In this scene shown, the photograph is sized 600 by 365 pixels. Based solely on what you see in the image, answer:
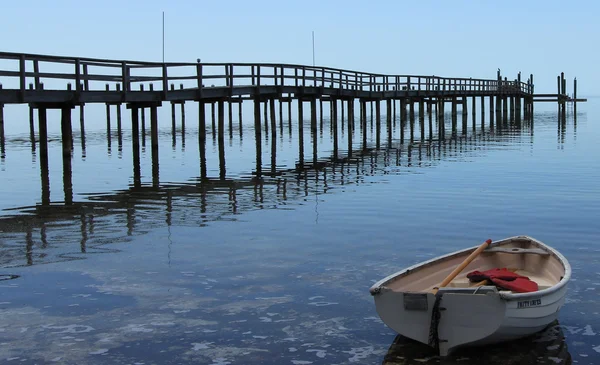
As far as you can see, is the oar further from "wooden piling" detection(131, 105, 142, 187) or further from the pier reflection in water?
"wooden piling" detection(131, 105, 142, 187)

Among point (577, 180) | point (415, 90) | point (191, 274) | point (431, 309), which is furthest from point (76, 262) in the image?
point (415, 90)

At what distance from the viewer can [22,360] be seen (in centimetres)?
754

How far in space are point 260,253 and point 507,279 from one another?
430cm

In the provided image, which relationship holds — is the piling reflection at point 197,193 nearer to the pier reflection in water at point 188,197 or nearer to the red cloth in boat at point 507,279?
the pier reflection in water at point 188,197

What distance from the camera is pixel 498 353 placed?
7.71 m

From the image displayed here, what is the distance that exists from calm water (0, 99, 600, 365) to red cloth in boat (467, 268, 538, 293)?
0.47 meters

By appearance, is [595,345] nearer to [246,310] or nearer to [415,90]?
[246,310]

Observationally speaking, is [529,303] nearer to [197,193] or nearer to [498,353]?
[498,353]

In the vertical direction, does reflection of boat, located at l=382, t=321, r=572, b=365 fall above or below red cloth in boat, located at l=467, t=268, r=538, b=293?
below

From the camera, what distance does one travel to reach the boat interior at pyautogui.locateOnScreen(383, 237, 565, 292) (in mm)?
8570

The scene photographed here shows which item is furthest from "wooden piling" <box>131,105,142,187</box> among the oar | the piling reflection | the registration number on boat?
the registration number on boat

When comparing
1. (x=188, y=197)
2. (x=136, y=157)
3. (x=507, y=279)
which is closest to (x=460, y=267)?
(x=507, y=279)

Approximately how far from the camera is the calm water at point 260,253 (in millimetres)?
7945

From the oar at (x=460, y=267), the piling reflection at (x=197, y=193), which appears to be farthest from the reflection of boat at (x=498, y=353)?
the piling reflection at (x=197, y=193)
